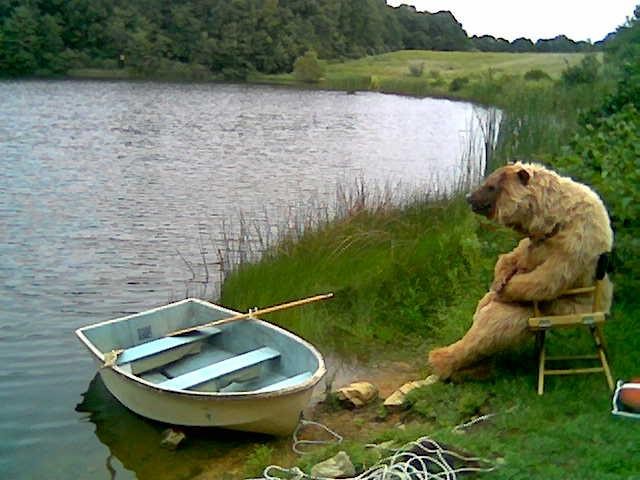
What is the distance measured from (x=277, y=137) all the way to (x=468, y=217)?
17.1 metres

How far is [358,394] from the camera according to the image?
633 centimetres

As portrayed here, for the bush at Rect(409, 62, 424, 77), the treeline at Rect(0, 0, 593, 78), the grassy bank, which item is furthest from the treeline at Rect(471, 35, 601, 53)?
the grassy bank

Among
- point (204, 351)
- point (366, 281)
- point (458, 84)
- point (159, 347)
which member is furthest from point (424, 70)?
point (159, 347)

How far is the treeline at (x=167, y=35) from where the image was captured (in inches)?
2373

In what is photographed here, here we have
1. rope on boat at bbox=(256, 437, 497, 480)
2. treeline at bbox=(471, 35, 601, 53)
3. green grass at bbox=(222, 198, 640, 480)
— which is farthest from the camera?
treeline at bbox=(471, 35, 601, 53)

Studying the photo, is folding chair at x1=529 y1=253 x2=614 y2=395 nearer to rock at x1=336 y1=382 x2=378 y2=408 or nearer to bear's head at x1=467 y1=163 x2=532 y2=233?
bear's head at x1=467 y1=163 x2=532 y2=233

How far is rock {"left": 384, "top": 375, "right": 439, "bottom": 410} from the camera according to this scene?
5.94 m

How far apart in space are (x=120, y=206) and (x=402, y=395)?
1045 centimetres

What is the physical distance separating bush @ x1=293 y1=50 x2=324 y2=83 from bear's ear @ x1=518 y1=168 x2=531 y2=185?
63.6 m

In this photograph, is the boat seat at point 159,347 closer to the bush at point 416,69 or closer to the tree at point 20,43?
the tree at point 20,43

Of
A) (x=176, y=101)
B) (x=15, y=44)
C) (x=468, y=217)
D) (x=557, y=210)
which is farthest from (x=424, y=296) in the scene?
(x=15, y=44)

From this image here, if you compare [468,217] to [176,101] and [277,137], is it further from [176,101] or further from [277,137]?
[176,101]

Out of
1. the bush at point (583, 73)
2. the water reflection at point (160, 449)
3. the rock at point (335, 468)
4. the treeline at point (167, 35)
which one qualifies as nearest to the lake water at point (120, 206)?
the water reflection at point (160, 449)

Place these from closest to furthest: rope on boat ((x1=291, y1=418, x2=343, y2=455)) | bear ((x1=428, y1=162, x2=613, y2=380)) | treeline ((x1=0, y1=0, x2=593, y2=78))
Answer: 1. bear ((x1=428, y1=162, x2=613, y2=380))
2. rope on boat ((x1=291, y1=418, x2=343, y2=455))
3. treeline ((x1=0, y1=0, x2=593, y2=78))
